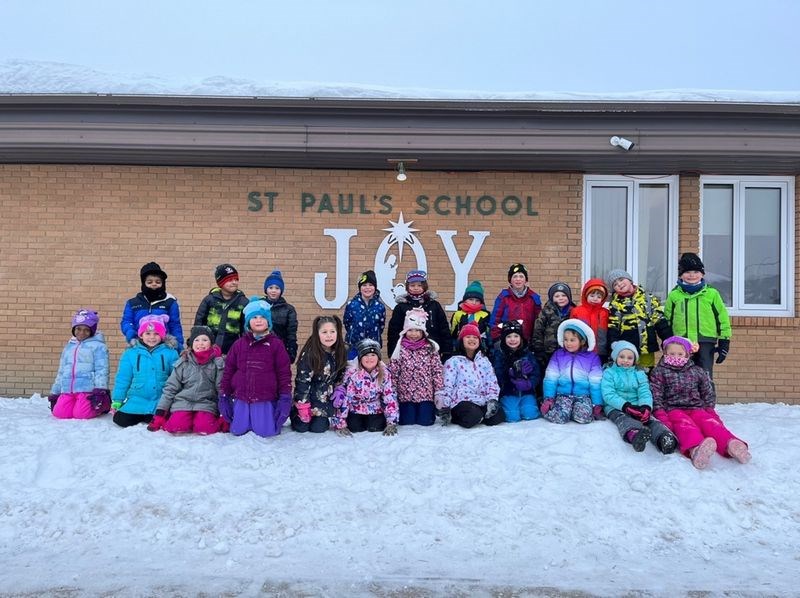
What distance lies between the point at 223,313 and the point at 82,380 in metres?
1.60

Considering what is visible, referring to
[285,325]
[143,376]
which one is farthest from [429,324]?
[143,376]

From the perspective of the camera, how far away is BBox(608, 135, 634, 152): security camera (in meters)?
6.89

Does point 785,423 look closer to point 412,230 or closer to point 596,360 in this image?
point 596,360

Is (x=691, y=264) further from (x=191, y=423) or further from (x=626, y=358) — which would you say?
(x=191, y=423)

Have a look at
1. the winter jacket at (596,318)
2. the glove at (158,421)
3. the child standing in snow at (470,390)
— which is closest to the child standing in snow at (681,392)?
the winter jacket at (596,318)

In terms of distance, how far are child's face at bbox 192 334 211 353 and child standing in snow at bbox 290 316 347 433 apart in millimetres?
894

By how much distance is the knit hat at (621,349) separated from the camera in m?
5.70

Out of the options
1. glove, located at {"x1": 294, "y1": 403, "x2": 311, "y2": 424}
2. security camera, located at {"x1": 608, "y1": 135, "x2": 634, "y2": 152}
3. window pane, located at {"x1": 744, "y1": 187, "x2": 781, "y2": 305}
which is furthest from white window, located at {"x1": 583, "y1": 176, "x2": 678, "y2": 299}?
glove, located at {"x1": 294, "y1": 403, "x2": 311, "y2": 424}

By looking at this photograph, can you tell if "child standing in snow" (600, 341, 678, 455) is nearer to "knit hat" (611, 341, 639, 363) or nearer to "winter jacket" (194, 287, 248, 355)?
"knit hat" (611, 341, 639, 363)

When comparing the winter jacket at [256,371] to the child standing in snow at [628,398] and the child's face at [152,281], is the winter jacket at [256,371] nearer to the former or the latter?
the child's face at [152,281]

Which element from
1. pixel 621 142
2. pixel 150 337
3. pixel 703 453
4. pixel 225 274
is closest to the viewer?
pixel 703 453

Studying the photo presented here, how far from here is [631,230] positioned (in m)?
8.23

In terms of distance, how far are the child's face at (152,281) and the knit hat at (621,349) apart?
4.81 metres

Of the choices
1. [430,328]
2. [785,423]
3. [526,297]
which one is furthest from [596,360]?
[785,423]
